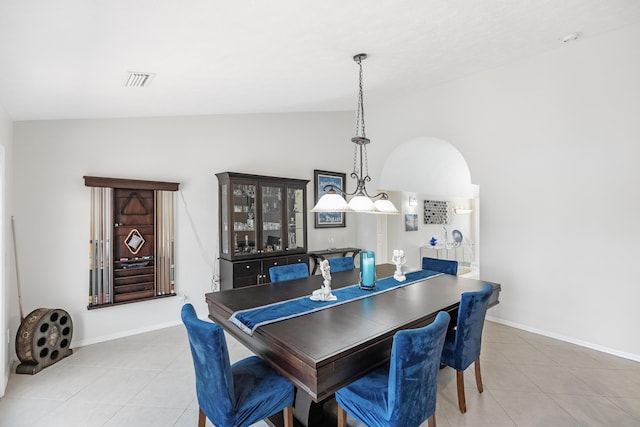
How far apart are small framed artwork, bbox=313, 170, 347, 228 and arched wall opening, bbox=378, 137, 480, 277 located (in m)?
0.73

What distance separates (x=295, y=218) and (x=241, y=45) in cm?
280

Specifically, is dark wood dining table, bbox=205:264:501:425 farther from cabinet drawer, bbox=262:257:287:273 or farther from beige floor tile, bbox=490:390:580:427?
cabinet drawer, bbox=262:257:287:273

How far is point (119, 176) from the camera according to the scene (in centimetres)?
367

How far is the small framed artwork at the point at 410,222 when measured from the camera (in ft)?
22.7

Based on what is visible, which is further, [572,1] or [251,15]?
[572,1]

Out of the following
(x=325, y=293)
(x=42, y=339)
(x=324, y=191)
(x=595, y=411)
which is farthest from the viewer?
(x=324, y=191)

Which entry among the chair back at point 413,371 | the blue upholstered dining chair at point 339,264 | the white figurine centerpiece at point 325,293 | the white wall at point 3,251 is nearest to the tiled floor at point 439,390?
the white wall at point 3,251

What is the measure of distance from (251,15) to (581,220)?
12.6 ft

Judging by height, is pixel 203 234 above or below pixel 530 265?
above

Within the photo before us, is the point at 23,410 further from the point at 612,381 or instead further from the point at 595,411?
A: the point at 612,381

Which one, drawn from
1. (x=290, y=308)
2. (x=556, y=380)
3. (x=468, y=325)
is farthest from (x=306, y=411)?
(x=556, y=380)

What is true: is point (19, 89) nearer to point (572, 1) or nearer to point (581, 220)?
point (572, 1)

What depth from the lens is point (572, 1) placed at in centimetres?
256

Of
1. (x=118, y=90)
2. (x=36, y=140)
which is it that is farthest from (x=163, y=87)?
(x=36, y=140)
